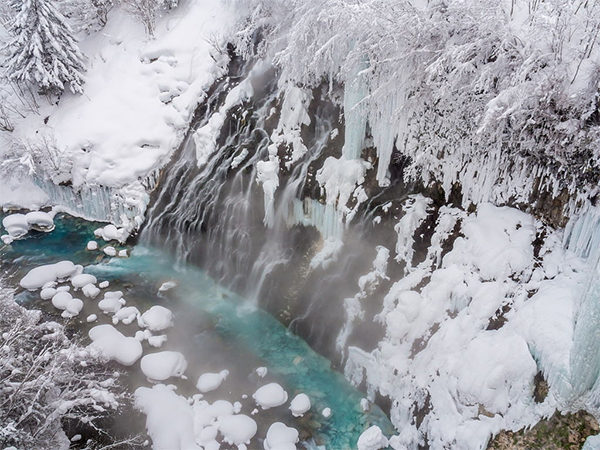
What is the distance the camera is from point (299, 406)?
7758 mm

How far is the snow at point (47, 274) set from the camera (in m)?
10.9

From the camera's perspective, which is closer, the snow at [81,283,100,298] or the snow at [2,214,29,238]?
the snow at [81,283,100,298]

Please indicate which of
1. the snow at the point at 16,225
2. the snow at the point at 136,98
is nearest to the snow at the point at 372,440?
the snow at the point at 136,98

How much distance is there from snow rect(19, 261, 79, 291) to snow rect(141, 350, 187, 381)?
14.1ft

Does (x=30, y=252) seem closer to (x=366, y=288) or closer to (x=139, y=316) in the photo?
(x=139, y=316)

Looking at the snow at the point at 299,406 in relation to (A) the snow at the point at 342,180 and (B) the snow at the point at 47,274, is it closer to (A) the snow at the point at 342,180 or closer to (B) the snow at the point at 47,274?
(A) the snow at the point at 342,180

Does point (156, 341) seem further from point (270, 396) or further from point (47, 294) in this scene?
point (47, 294)

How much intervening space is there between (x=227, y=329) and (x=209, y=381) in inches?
63.2

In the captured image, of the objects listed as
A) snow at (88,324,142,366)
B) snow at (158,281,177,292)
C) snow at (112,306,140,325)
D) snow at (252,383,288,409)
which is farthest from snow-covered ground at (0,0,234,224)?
snow at (252,383,288,409)

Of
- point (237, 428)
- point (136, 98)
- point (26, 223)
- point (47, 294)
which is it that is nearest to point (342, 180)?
point (237, 428)

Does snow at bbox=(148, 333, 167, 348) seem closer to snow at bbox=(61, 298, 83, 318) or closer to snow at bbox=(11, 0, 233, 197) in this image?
snow at bbox=(61, 298, 83, 318)

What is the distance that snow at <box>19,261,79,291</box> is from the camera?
427 inches

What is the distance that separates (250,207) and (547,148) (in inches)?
273

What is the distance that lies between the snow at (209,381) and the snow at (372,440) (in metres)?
2.96
